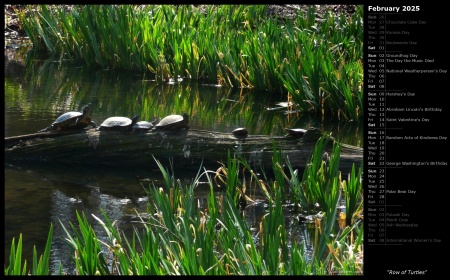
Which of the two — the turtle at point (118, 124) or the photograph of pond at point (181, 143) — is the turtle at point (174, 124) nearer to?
the photograph of pond at point (181, 143)

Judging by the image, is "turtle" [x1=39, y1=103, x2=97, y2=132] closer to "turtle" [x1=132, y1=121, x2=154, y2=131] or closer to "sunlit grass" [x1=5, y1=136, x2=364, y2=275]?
"turtle" [x1=132, y1=121, x2=154, y2=131]

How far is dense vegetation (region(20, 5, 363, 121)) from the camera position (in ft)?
28.3

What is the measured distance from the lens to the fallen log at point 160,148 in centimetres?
653

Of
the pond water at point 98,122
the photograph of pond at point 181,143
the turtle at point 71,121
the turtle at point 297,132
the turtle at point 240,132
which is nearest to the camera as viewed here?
the photograph of pond at point 181,143

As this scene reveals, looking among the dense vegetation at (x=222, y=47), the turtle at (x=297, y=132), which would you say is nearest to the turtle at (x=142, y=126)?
the turtle at (x=297, y=132)

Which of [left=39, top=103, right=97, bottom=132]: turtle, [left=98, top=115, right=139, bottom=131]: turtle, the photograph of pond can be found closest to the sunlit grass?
the photograph of pond

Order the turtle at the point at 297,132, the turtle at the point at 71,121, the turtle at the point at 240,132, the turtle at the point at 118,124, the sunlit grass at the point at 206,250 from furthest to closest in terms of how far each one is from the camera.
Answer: the turtle at the point at 71,121 → the turtle at the point at 118,124 → the turtle at the point at 240,132 → the turtle at the point at 297,132 → the sunlit grass at the point at 206,250

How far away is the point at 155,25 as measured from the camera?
1122 centimetres

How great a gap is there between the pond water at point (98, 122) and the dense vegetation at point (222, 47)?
8.5 inches

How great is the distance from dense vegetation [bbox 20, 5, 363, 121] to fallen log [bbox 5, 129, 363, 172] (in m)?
1.88

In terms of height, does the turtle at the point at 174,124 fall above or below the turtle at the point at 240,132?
above

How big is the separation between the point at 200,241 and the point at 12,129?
452 centimetres
